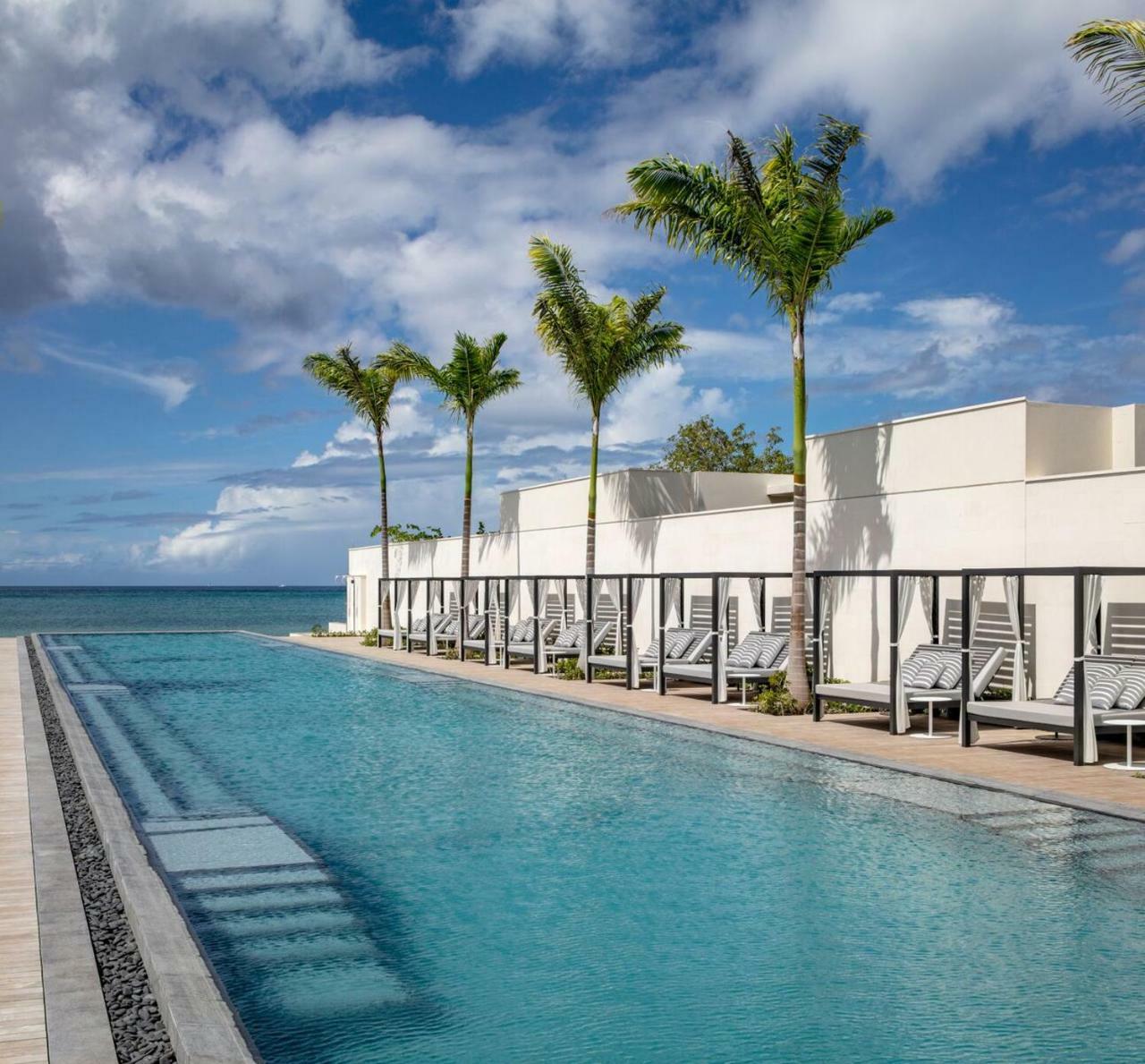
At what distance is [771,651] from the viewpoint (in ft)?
51.8

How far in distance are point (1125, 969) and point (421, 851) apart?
4.15 metres

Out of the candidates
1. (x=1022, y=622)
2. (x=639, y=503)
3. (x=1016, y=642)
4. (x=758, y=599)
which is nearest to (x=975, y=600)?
(x=1022, y=622)

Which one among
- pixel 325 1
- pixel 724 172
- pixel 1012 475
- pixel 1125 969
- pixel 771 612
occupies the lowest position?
pixel 1125 969

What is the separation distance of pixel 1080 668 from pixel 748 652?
6.25 meters

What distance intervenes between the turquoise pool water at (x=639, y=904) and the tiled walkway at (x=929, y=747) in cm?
50

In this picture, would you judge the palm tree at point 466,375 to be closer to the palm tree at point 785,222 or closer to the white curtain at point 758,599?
the white curtain at point 758,599

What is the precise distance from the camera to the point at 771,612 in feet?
57.1

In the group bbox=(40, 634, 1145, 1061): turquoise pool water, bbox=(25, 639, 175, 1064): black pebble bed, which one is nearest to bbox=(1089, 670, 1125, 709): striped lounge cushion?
bbox=(40, 634, 1145, 1061): turquoise pool water

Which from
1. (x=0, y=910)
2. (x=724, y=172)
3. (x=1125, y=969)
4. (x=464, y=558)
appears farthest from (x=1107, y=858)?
(x=464, y=558)

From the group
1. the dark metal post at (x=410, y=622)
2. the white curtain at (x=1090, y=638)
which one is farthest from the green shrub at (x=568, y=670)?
the white curtain at (x=1090, y=638)

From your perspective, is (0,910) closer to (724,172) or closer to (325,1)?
(724,172)

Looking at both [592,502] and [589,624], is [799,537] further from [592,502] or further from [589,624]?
[592,502]

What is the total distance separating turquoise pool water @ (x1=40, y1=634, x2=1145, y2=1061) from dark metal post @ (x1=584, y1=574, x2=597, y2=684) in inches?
276

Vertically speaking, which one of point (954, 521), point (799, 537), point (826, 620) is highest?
point (954, 521)
